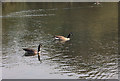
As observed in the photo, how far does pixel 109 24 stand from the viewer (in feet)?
142

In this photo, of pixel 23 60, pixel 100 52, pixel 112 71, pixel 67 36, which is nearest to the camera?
pixel 112 71

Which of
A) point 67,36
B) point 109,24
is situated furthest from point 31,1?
point 67,36

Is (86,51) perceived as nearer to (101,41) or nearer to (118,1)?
(101,41)

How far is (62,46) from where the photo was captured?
30703 millimetres

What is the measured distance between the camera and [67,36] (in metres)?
35.3

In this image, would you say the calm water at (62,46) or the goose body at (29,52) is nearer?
the calm water at (62,46)

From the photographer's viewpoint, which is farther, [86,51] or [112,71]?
[86,51]

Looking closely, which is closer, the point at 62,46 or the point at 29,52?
the point at 29,52

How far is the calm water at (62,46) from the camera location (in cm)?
2181

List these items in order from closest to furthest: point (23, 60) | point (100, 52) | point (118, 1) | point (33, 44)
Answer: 1. point (23, 60)
2. point (100, 52)
3. point (33, 44)
4. point (118, 1)

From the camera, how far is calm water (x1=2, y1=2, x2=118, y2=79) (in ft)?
71.6

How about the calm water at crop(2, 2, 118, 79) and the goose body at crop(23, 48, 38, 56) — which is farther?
the goose body at crop(23, 48, 38, 56)

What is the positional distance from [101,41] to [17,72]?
Result: 41.2ft

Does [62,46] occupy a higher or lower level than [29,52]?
lower
